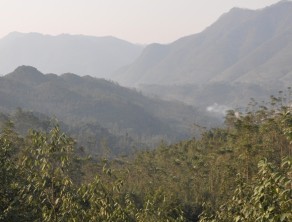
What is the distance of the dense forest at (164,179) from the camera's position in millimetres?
9250

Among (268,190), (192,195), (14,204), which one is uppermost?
(268,190)

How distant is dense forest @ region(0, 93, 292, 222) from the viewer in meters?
9.25

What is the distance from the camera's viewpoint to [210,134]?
301ft

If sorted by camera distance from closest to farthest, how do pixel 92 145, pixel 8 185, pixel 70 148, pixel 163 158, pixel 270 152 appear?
1. pixel 70 148
2. pixel 8 185
3. pixel 270 152
4. pixel 163 158
5. pixel 92 145

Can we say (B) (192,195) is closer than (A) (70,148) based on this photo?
No

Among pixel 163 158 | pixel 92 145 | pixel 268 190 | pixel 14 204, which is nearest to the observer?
pixel 268 190

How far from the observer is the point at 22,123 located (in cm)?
15950

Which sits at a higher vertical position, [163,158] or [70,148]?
[70,148]

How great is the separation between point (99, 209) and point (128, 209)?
988 millimetres

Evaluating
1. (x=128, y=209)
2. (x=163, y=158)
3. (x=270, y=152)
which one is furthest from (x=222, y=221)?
(x=163, y=158)

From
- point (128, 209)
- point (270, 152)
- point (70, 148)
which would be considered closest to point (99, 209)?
point (128, 209)

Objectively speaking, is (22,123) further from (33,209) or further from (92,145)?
(33,209)

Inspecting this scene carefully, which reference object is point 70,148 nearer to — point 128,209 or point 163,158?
point 128,209

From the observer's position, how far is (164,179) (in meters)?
75.1
